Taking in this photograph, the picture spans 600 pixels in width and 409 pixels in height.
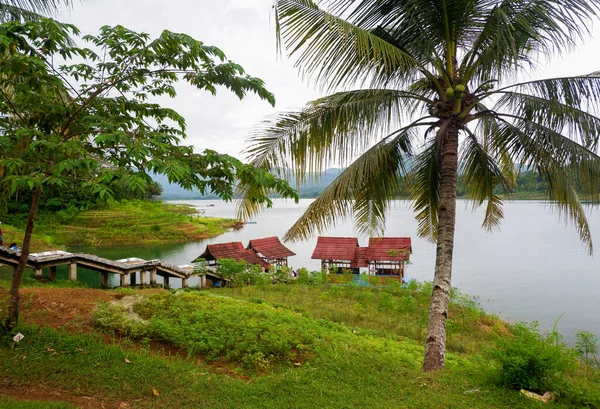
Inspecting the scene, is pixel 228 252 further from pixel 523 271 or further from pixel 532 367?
pixel 523 271

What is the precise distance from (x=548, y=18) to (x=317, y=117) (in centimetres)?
292

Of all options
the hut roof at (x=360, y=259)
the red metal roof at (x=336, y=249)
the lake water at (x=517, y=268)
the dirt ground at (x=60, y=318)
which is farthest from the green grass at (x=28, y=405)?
the hut roof at (x=360, y=259)

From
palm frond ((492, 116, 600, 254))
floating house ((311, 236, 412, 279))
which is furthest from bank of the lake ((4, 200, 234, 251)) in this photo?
palm frond ((492, 116, 600, 254))

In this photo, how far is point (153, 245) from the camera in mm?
31719

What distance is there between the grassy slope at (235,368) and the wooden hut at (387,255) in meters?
12.0

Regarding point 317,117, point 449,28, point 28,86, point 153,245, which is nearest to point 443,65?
point 449,28

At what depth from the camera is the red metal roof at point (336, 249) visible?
20078 mm

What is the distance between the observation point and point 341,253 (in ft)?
66.4

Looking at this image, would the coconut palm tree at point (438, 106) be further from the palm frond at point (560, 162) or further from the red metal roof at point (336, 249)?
the red metal roof at point (336, 249)

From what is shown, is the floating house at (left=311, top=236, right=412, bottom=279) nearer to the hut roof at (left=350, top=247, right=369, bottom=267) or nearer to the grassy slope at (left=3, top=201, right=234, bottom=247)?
the hut roof at (left=350, top=247, right=369, bottom=267)

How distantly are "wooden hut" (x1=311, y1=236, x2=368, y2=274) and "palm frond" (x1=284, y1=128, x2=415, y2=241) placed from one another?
546 inches

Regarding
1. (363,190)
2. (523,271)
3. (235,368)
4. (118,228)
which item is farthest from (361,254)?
(118,228)

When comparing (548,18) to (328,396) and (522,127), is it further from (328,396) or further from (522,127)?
(328,396)

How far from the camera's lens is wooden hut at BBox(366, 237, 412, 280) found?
1861 centimetres
